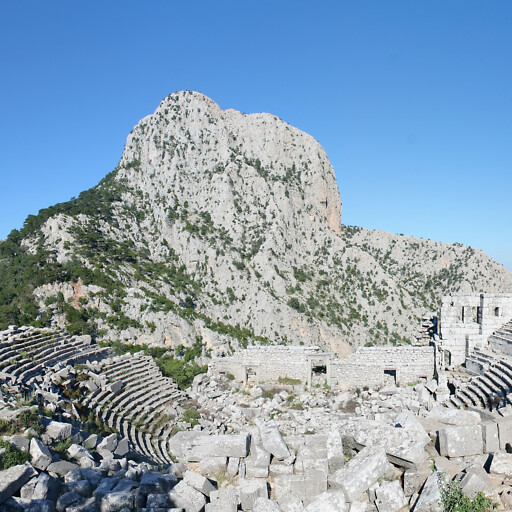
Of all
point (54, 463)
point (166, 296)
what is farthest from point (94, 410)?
point (166, 296)

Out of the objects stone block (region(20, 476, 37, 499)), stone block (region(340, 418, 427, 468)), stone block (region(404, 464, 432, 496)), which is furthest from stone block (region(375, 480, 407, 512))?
stone block (region(20, 476, 37, 499))

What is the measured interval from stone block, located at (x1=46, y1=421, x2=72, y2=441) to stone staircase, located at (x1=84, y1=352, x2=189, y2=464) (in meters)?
3.11

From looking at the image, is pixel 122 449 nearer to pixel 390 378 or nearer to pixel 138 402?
pixel 138 402

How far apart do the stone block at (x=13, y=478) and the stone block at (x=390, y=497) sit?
6217 mm

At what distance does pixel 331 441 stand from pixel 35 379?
38.8ft

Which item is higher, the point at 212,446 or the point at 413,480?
the point at 413,480

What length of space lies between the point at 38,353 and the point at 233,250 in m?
34.0

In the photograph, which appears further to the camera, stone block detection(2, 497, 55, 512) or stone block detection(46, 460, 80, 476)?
stone block detection(46, 460, 80, 476)

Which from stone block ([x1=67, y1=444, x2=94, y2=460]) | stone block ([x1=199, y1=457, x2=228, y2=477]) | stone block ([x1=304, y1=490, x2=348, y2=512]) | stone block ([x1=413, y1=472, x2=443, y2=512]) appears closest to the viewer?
stone block ([x1=413, y1=472, x2=443, y2=512])

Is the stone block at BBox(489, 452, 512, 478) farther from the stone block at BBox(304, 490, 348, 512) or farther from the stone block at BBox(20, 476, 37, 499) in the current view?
the stone block at BBox(20, 476, 37, 499)

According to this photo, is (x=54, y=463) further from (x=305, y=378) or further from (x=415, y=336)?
(x=415, y=336)

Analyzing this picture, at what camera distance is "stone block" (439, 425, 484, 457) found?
7.04 meters

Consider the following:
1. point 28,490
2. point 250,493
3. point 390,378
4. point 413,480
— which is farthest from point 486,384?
point 28,490

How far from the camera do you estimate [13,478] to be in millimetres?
7168
